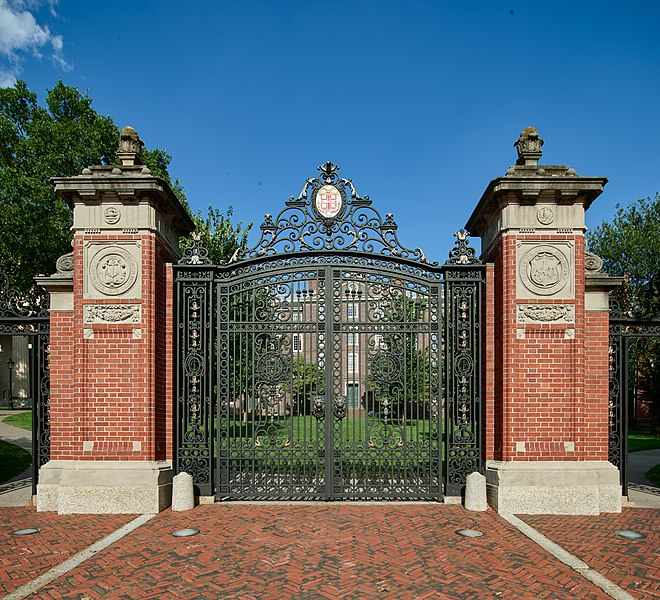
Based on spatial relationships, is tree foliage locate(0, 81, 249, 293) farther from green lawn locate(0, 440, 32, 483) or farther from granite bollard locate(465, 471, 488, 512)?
granite bollard locate(465, 471, 488, 512)

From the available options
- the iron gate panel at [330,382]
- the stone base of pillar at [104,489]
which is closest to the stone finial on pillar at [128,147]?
the iron gate panel at [330,382]

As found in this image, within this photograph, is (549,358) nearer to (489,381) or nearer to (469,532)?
(489,381)

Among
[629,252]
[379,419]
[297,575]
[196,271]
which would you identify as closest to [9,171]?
[196,271]

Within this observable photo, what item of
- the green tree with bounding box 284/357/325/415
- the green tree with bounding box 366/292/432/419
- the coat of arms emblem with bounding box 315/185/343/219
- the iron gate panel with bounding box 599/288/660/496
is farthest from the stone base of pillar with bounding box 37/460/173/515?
the iron gate panel with bounding box 599/288/660/496

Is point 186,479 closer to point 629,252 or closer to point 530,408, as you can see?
point 530,408

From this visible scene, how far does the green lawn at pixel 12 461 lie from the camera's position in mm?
10438

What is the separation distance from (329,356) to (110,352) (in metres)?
3.15

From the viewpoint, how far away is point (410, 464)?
764 centimetres

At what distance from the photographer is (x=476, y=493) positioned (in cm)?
714

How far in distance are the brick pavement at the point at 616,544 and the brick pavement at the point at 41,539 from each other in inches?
213

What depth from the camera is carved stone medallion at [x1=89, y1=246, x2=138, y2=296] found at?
725 centimetres

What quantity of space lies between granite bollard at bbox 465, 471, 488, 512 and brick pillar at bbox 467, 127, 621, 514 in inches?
5.9

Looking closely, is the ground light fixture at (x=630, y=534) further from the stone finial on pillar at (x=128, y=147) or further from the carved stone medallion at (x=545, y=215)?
the stone finial on pillar at (x=128, y=147)

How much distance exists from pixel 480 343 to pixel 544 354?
0.91 metres
